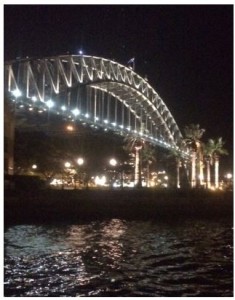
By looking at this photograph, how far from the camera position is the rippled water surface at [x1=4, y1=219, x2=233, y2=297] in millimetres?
10695

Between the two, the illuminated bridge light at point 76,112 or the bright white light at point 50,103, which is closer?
the bright white light at point 50,103

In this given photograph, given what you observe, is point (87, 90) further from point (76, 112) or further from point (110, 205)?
point (110, 205)

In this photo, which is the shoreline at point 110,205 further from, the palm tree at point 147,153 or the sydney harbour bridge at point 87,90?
the palm tree at point 147,153

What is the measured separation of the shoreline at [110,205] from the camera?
25.1 m

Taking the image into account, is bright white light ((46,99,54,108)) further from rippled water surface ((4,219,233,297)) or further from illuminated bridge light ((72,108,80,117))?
rippled water surface ((4,219,233,297))

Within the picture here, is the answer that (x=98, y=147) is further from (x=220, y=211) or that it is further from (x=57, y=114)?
(x=220, y=211)

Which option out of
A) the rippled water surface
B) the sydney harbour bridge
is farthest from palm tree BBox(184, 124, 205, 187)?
the rippled water surface

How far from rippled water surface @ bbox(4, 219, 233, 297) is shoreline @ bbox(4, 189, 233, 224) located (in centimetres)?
230

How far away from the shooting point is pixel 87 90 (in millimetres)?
51375

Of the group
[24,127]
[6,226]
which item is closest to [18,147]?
[24,127]

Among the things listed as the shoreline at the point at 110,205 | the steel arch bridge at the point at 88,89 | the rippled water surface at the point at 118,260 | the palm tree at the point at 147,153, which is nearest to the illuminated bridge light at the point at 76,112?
the steel arch bridge at the point at 88,89

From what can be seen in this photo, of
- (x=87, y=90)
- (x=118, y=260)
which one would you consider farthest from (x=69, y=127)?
(x=118, y=260)

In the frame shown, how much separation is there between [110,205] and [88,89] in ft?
85.7

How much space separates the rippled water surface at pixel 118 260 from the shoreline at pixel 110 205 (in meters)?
2.30
